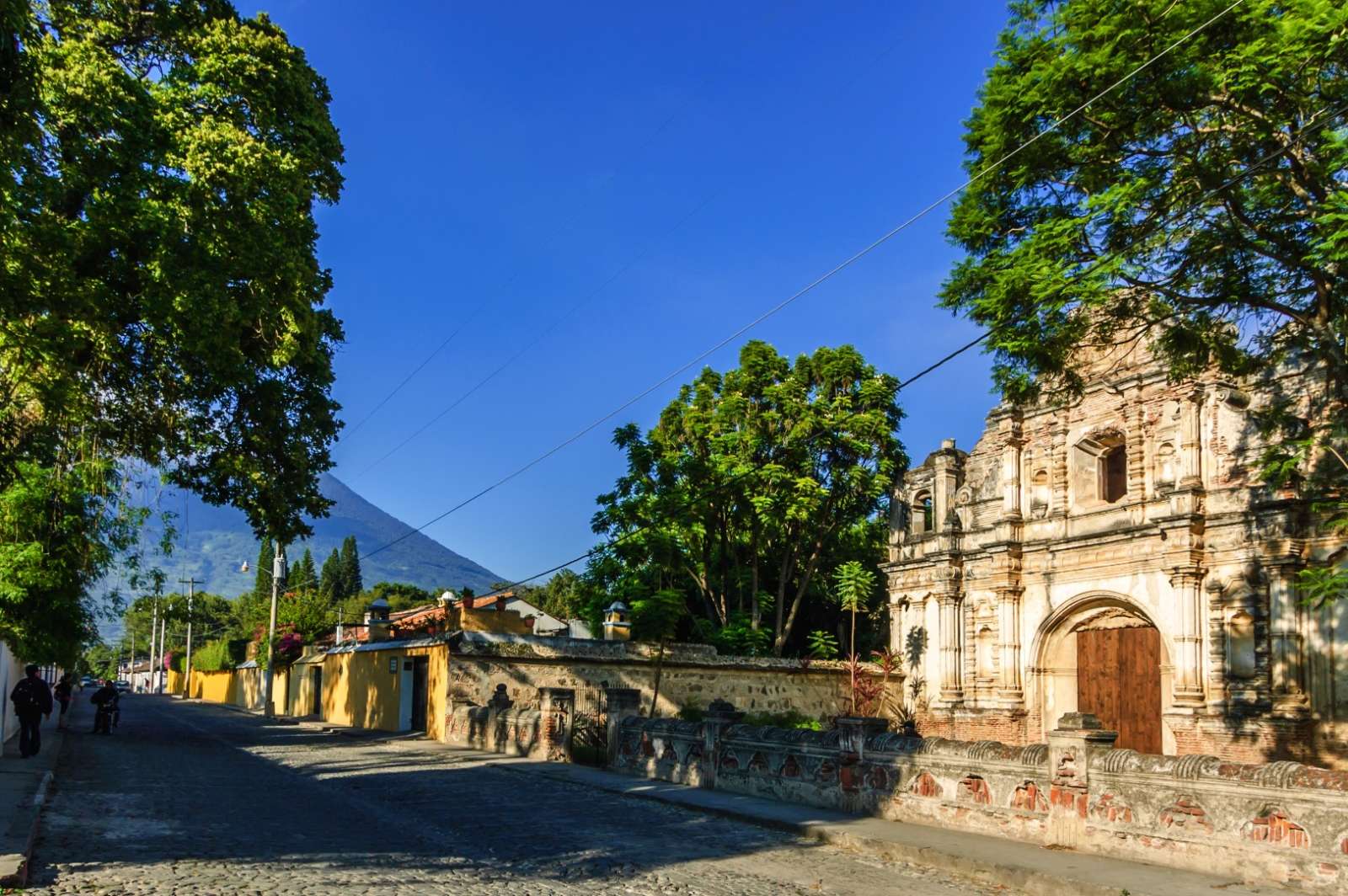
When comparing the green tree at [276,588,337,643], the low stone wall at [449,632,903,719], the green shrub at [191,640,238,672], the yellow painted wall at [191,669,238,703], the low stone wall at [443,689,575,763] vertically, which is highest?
the green tree at [276,588,337,643]

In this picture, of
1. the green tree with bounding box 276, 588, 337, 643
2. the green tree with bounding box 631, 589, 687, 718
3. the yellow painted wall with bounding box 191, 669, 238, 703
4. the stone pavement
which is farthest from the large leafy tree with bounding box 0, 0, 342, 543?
the yellow painted wall with bounding box 191, 669, 238, 703

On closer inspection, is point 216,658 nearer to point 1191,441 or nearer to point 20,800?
point 20,800

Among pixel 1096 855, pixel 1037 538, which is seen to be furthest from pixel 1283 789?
pixel 1037 538

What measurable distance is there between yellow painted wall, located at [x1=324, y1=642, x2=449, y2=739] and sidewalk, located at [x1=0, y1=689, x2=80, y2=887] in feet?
26.6

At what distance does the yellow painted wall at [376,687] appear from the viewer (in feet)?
90.6

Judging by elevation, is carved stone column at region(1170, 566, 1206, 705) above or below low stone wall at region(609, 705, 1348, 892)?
above

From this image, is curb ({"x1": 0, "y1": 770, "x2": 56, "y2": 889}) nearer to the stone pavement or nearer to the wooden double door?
the stone pavement

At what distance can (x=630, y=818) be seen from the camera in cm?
1362

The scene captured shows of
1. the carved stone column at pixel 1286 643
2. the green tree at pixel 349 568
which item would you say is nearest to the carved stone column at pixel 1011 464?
the carved stone column at pixel 1286 643

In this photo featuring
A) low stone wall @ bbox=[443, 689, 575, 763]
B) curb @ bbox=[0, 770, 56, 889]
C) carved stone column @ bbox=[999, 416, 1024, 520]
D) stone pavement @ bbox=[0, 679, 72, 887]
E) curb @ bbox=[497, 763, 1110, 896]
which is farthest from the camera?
carved stone column @ bbox=[999, 416, 1024, 520]

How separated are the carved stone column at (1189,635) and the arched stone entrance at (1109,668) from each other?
528 mm

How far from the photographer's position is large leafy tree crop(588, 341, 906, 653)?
34.0m

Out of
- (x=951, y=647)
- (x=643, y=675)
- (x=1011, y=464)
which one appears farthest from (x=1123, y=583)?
(x=643, y=675)

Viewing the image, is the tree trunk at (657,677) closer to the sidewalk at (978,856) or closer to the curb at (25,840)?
the sidewalk at (978,856)
